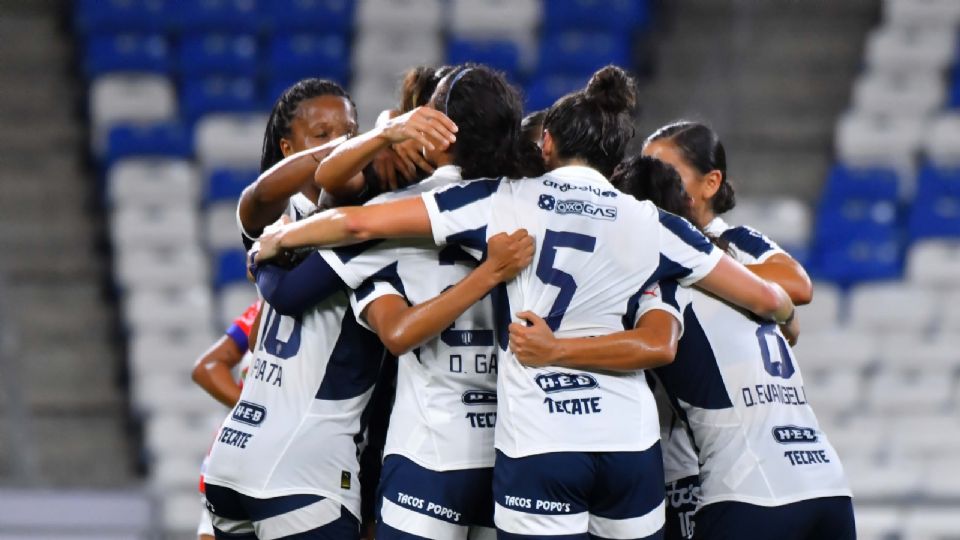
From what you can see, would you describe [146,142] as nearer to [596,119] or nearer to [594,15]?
[594,15]

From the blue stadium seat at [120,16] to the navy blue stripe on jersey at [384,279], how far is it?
6.08 metres

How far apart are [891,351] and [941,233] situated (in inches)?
35.4

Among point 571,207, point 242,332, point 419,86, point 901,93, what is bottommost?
point 242,332

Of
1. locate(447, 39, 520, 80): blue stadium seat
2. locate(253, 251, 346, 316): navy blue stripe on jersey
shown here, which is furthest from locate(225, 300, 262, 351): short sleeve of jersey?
locate(447, 39, 520, 80): blue stadium seat

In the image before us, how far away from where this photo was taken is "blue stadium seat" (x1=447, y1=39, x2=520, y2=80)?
8.45 m

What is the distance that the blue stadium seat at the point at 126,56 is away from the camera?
852 centimetres

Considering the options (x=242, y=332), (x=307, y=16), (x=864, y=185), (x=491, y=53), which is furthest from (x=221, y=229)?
(x=864, y=185)

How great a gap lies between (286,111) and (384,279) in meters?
0.67

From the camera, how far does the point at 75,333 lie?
7.76 m

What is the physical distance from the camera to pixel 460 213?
9.62ft

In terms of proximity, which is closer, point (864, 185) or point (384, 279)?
point (384, 279)

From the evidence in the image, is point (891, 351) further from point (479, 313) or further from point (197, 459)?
point (479, 313)

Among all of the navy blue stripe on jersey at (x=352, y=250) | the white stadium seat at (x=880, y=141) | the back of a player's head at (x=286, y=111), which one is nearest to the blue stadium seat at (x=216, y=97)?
the white stadium seat at (x=880, y=141)

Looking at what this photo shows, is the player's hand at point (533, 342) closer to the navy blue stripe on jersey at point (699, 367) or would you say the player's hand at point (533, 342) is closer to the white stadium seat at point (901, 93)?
the navy blue stripe on jersey at point (699, 367)
